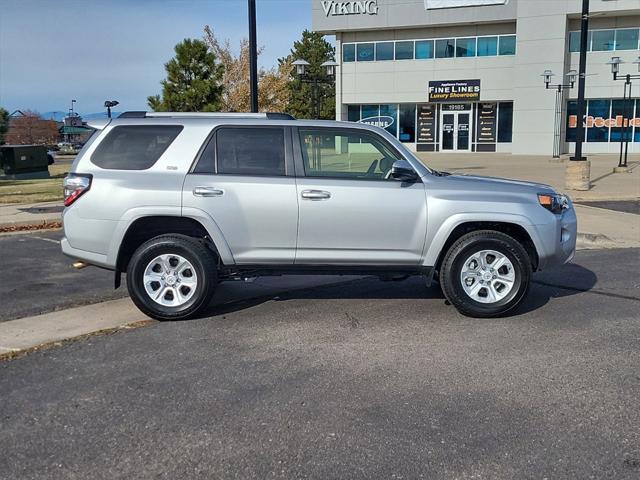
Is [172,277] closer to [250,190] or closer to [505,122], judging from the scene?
[250,190]

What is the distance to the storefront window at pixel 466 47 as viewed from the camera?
4078 cm

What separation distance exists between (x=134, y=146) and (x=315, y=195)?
1761 mm

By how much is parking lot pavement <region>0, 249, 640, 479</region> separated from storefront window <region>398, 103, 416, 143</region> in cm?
3816

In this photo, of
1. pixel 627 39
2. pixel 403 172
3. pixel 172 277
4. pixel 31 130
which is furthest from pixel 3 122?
pixel 403 172

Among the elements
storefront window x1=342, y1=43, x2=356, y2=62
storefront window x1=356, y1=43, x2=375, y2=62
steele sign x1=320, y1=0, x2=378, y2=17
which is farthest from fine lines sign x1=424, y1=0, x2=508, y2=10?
storefront window x1=342, y1=43, x2=356, y2=62

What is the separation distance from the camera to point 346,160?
20.2 ft

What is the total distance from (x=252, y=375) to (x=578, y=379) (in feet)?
7.53

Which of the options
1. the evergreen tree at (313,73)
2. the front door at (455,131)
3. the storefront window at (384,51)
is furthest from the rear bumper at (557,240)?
the evergreen tree at (313,73)

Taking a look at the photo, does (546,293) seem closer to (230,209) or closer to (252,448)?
(230,209)

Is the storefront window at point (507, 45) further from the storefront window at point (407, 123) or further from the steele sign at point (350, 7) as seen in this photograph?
the steele sign at point (350, 7)

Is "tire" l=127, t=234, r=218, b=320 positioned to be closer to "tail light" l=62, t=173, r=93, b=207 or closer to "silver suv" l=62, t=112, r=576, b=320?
"silver suv" l=62, t=112, r=576, b=320

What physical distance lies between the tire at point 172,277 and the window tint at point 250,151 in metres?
0.79

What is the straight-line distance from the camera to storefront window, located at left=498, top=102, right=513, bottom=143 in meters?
41.5

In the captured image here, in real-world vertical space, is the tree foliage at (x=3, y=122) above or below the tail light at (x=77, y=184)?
above
